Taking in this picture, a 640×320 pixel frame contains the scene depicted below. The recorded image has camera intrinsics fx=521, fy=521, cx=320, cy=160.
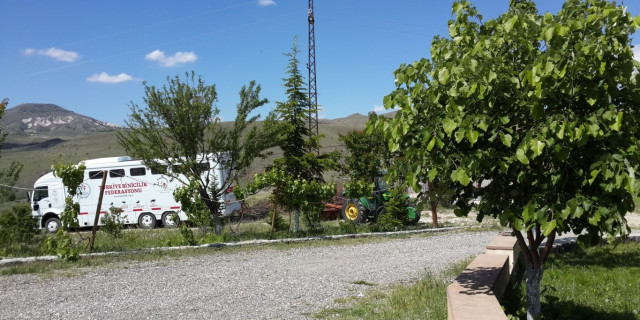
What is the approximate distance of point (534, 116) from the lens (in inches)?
141

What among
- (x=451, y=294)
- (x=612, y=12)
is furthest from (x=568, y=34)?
(x=451, y=294)

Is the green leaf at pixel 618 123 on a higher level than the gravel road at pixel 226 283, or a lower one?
higher

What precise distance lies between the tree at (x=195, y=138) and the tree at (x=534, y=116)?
10280 millimetres

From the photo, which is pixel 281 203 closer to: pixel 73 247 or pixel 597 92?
pixel 73 247

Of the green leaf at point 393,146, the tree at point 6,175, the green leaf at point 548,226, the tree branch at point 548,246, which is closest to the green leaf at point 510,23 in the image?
Result: the green leaf at point 393,146

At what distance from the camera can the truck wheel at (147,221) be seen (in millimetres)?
21656

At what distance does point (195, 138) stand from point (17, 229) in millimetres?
5057

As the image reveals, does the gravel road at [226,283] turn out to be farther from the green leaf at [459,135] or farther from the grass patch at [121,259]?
the green leaf at [459,135]

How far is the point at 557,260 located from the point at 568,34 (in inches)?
267

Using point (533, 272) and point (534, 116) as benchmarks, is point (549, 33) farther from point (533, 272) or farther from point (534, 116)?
point (533, 272)

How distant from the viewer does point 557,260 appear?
9242mm

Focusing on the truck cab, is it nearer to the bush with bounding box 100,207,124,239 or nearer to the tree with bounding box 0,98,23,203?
the tree with bounding box 0,98,23,203

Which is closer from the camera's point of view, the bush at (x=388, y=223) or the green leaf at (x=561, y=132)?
the green leaf at (x=561, y=132)

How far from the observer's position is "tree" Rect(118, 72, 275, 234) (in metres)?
13.6
